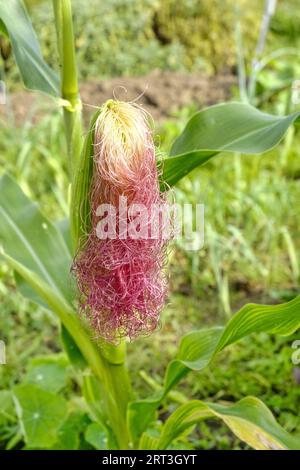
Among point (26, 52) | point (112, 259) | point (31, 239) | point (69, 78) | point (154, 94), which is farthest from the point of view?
point (154, 94)

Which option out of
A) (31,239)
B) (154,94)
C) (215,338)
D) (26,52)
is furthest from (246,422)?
(154,94)

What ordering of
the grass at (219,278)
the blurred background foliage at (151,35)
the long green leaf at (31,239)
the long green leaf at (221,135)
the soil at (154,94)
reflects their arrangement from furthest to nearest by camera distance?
the blurred background foliage at (151,35) < the soil at (154,94) < the grass at (219,278) < the long green leaf at (31,239) < the long green leaf at (221,135)

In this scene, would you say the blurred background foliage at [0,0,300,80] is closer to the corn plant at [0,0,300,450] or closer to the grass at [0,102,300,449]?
the grass at [0,102,300,449]

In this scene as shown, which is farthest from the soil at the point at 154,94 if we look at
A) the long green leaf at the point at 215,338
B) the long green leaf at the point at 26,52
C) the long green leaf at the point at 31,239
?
the long green leaf at the point at 215,338

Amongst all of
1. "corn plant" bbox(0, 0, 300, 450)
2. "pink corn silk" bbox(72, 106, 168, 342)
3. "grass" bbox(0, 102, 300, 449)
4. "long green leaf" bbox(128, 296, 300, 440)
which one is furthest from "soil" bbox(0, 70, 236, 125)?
"pink corn silk" bbox(72, 106, 168, 342)

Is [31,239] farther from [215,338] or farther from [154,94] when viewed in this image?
[154,94]

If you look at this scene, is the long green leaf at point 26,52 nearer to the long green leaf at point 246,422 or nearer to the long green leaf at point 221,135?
the long green leaf at point 221,135

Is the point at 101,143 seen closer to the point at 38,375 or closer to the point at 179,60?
the point at 38,375

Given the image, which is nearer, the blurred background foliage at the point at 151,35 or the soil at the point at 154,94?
the soil at the point at 154,94
